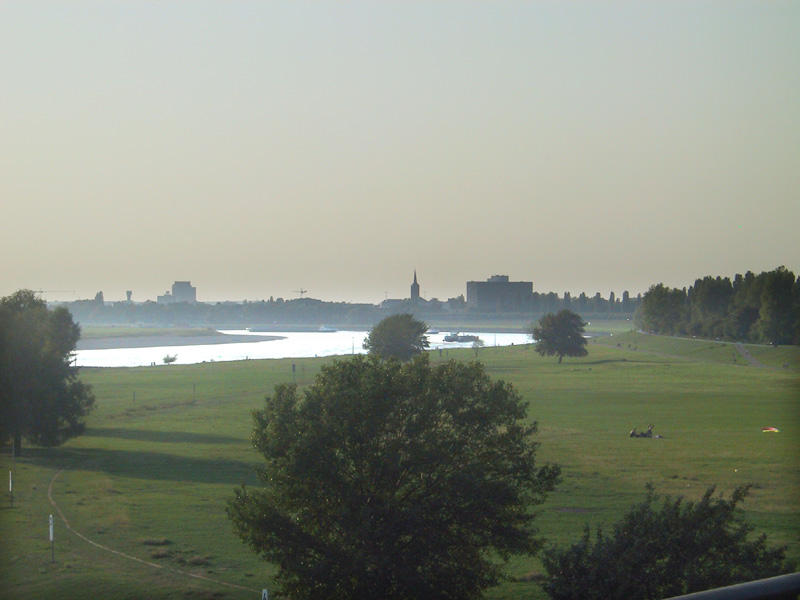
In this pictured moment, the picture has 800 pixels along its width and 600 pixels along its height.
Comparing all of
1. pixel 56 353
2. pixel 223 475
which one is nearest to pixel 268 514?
pixel 223 475

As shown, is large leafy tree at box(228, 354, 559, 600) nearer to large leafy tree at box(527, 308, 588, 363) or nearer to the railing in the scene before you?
the railing

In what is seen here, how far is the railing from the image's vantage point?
2732mm

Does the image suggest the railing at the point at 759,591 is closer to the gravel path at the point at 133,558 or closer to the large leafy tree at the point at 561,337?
the gravel path at the point at 133,558

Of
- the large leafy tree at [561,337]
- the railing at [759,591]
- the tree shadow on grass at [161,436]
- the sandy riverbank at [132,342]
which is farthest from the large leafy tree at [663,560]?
the sandy riverbank at [132,342]

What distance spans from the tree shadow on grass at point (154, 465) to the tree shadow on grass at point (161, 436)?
397cm

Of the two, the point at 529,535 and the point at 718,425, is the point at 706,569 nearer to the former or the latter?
the point at 529,535

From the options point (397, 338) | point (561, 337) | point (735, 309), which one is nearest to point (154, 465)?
point (397, 338)

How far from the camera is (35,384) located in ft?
147

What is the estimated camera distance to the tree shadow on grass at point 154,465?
35906 millimetres

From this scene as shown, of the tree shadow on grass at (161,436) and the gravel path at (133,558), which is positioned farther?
the tree shadow on grass at (161,436)

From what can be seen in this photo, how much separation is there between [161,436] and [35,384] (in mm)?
8046

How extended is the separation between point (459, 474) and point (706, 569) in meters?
5.48

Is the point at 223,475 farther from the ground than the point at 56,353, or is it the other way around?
the point at 56,353

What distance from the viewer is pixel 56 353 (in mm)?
48156
